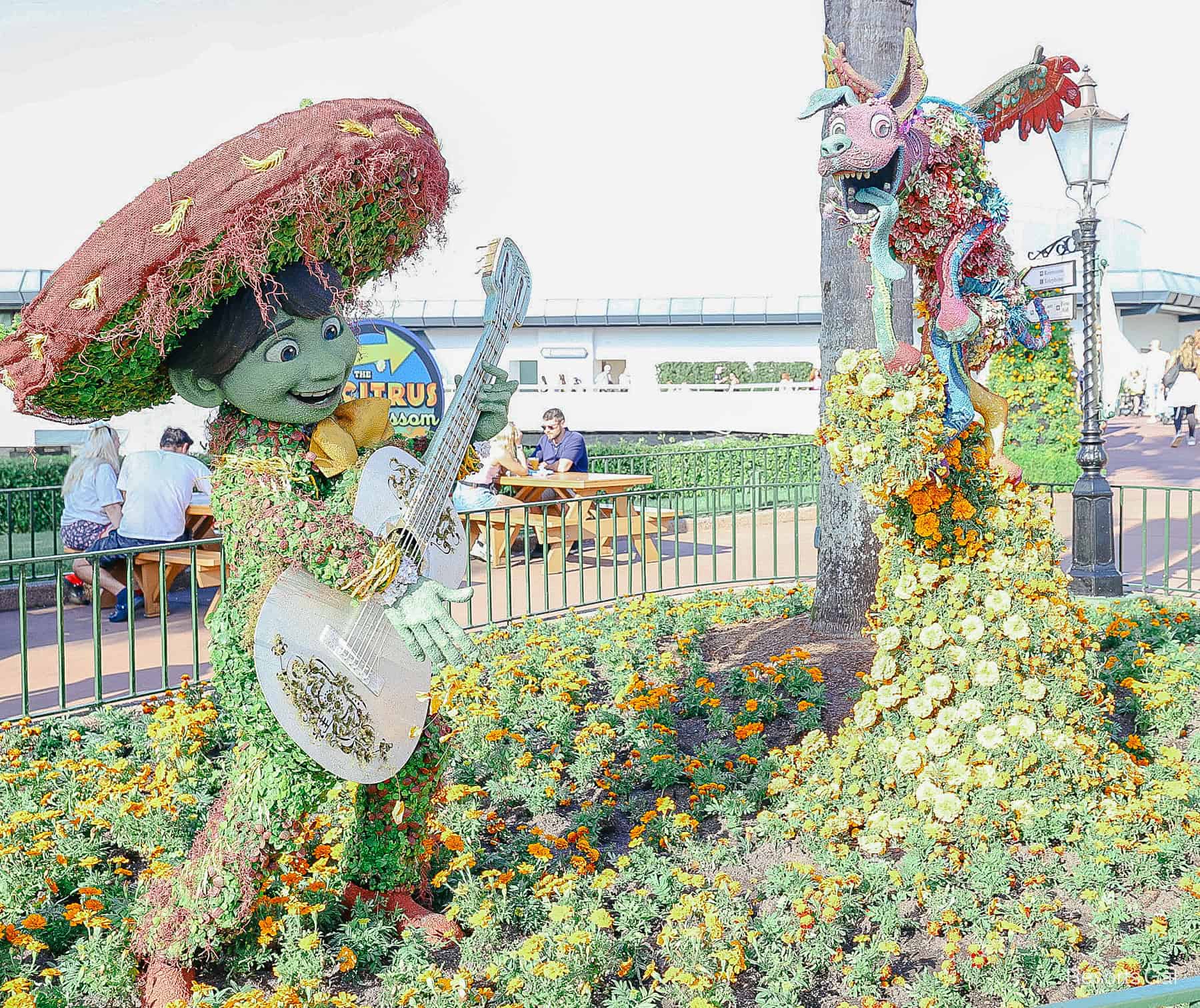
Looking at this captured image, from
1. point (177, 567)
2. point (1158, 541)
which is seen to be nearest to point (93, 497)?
point (177, 567)

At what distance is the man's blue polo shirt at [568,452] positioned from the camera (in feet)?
33.2

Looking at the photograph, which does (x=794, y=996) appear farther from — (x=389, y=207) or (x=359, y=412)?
(x=389, y=207)

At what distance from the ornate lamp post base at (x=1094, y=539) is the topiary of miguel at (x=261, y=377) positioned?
5476 mm

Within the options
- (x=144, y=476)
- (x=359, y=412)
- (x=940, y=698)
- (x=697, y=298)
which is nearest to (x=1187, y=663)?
(x=940, y=698)

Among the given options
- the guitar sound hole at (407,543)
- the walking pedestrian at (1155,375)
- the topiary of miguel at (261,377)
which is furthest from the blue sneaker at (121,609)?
the walking pedestrian at (1155,375)

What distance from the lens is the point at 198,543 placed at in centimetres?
549

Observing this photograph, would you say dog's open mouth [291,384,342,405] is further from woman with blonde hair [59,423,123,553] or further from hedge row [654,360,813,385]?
hedge row [654,360,813,385]

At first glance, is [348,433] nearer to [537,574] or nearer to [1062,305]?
[1062,305]

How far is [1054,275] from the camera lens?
7762 mm

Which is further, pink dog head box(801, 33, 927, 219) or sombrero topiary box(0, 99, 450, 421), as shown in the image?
pink dog head box(801, 33, 927, 219)

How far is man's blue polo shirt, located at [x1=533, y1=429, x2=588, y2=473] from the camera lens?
10.1 m

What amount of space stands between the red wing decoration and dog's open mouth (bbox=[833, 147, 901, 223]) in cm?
106

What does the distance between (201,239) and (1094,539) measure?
6491 millimetres

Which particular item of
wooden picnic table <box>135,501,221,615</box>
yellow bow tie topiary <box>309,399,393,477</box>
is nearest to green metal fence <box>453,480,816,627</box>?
wooden picnic table <box>135,501,221,615</box>
